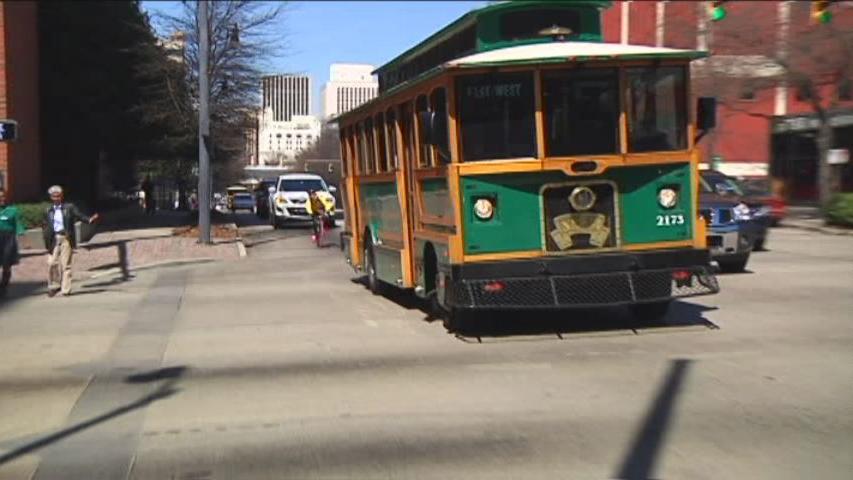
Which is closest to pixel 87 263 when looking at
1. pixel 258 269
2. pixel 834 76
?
pixel 258 269

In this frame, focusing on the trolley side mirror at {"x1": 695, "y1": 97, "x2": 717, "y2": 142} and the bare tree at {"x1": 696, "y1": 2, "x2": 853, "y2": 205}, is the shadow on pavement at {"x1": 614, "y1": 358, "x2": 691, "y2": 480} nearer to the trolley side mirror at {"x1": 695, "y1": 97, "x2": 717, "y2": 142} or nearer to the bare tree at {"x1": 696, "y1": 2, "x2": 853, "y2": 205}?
the trolley side mirror at {"x1": 695, "y1": 97, "x2": 717, "y2": 142}

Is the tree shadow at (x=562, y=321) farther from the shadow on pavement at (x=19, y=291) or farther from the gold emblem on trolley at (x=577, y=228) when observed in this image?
the shadow on pavement at (x=19, y=291)

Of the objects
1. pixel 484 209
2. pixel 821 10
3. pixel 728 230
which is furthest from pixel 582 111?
pixel 821 10

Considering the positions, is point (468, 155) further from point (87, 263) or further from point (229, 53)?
point (229, 53)

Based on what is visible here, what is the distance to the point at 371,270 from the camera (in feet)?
53.2

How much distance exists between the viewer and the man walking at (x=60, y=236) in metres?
16.1

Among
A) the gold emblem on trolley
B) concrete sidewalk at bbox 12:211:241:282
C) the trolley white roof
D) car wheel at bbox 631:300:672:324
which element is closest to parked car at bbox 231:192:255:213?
concrete sidewalk at bbox 12:211:241:282

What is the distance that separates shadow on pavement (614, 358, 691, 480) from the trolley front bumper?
1815 millimetres

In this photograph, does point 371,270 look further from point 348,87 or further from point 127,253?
point 127,253

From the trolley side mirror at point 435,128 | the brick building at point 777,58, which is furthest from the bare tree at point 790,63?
the trolley side mirror at point 435,128

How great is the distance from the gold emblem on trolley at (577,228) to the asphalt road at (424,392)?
1.07m

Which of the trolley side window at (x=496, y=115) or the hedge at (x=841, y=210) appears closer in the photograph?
the trolley side window at (x=496, y=115)

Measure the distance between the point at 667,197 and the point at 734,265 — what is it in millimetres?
7440

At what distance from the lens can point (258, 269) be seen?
69.4ft
